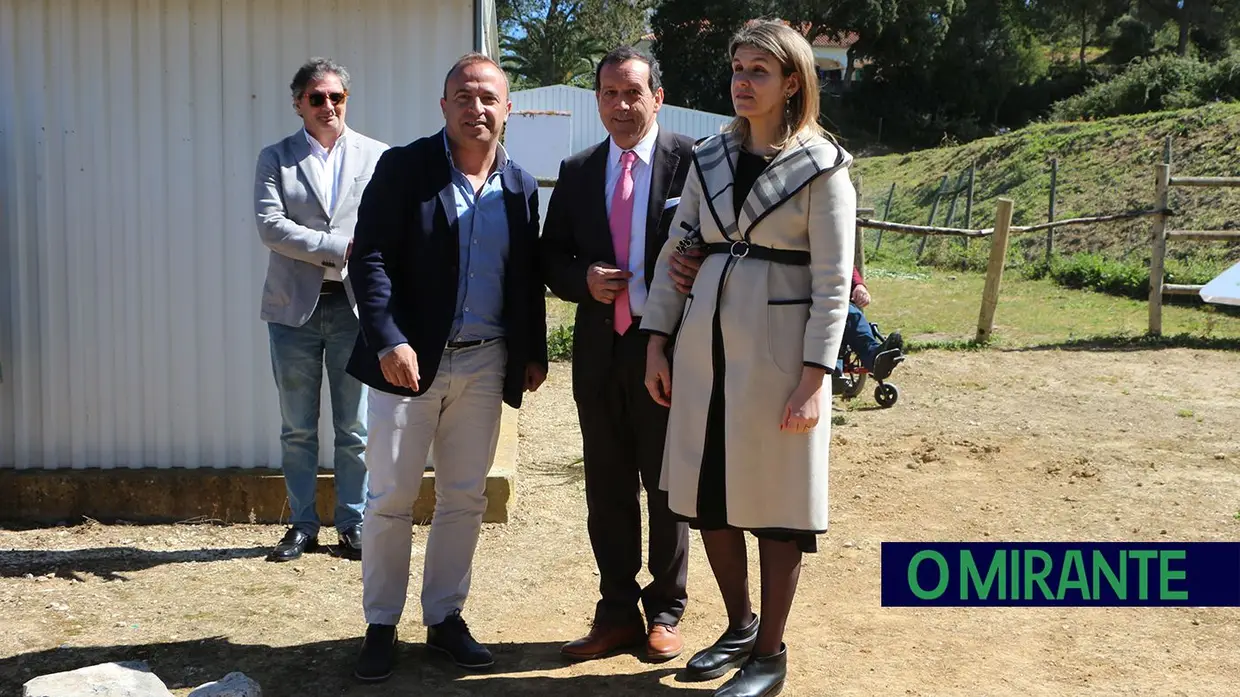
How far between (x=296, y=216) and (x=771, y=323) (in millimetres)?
2320

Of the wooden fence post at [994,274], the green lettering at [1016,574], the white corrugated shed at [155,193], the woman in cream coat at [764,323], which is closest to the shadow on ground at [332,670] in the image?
the woman in cream coat at [764,323]

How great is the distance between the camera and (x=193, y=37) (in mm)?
5262

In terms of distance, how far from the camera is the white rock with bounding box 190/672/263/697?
326cm

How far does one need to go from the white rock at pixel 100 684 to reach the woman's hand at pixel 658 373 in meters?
1.65

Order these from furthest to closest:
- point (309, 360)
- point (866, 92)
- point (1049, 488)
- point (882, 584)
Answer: point (866, 92), point (1049, 488), point (309, 360), point (882, 584)

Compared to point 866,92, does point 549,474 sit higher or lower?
lower

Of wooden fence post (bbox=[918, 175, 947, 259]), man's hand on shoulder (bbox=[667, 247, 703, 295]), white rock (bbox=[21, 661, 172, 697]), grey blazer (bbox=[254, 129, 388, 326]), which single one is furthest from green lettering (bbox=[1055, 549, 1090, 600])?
wooden fence post (bbox=[918, 175, 947, 259])

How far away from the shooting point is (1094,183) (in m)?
19.4

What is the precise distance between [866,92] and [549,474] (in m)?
35.2

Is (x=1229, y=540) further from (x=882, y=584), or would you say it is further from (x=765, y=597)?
(x=765, y=597)

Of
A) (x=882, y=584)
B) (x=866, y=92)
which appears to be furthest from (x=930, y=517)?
(x=866, y=92)

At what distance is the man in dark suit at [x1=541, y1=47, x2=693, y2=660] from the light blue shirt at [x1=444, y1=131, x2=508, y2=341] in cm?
21

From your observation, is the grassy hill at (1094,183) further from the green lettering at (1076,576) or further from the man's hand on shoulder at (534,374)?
the man's hand on shoulder at (534,374)

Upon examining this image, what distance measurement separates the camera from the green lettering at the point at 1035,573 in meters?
4.43
